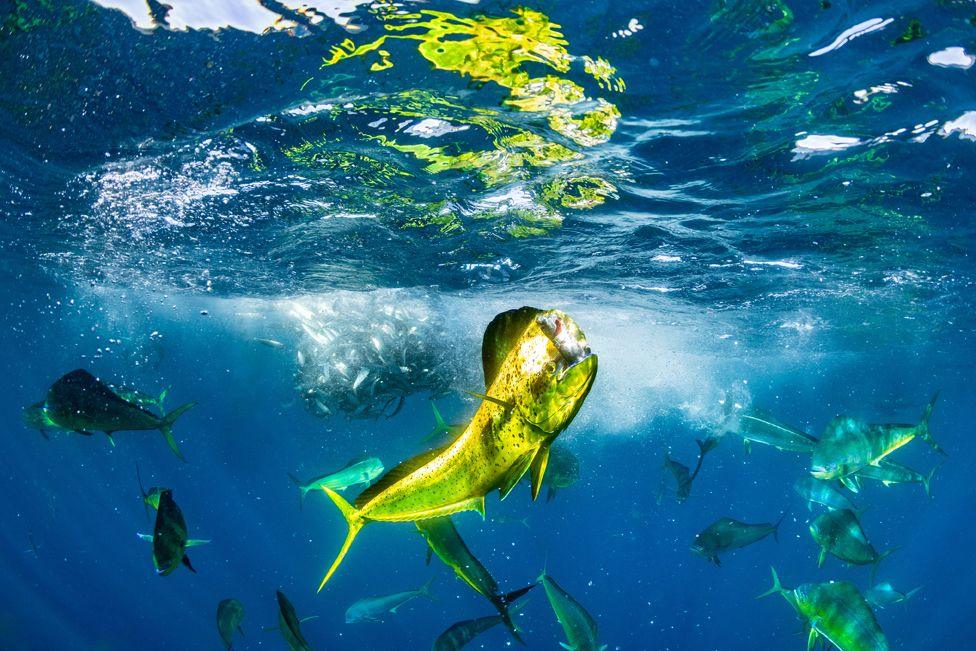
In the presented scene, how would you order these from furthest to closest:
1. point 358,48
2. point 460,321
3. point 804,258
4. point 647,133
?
1. point 460,321
2. point 804,258
3. point 647,133
4. point 358,48

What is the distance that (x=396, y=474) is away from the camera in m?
1.11

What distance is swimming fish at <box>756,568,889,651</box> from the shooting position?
16.6ft

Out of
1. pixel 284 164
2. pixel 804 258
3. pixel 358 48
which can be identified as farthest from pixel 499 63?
pixel 804 258

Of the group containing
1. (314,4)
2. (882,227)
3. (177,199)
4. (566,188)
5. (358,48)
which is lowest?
(882,227)

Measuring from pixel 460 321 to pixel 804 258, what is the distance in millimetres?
16531

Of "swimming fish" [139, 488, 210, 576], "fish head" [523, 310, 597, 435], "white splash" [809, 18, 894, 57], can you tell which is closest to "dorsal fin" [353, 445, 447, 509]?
"fish head" [523, 310, 597, 435]

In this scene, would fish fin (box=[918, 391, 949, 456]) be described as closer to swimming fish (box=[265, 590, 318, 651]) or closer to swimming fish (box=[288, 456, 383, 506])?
A: swimming fish (box=[265, 590, 318, 651])

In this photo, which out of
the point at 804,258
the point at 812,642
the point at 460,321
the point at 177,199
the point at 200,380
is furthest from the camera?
the point at 200,380

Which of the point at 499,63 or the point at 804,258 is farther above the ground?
the point at 499,63

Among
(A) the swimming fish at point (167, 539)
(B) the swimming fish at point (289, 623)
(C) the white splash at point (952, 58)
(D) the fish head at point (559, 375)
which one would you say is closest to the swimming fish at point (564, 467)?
(B) the swimming fish at point (289, 623)

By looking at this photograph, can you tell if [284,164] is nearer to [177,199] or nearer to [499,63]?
[177,199]

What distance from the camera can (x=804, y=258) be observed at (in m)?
16.3

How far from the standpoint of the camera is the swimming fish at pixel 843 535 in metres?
6.42

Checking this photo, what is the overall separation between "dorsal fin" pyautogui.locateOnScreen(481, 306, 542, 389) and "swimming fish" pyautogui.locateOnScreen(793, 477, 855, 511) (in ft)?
30.0
